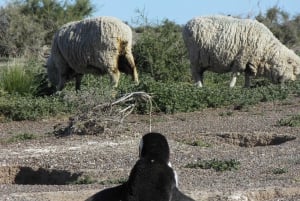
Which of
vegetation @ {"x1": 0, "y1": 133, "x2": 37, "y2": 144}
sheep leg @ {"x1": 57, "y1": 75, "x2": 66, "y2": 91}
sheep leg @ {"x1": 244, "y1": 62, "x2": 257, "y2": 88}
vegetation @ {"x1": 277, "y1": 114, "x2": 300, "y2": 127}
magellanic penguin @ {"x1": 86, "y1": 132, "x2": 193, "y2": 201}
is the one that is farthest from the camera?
sheep leg @ {"x1": 57, "y1": 75, "x2": 66, "y2": 91}

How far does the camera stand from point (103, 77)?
21578 millimetres

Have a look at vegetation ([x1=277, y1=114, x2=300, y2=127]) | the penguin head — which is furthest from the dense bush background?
the penguin head

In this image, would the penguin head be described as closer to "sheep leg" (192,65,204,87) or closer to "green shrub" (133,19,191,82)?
"sheep leg" (192,65,204,87)

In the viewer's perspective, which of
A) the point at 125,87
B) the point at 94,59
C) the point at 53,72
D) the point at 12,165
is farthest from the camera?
the point at 53,72

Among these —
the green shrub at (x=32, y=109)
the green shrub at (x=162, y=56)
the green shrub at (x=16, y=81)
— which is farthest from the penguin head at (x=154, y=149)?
the green shrub at (x=162, y=56)

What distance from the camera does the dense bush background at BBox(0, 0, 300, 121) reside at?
1695 cm

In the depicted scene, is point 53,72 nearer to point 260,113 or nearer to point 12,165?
point 260,113

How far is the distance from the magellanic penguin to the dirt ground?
3.26 m

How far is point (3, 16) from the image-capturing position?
3581 cm

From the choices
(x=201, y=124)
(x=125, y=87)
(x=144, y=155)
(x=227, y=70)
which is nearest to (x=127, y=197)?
(x=144, y=155)

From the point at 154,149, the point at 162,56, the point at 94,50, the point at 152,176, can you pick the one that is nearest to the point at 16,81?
the point at 94,50

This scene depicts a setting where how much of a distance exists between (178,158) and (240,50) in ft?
32.5

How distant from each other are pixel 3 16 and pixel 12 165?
1013 inches

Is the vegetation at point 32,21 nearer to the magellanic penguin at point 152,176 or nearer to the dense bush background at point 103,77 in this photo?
the dense bush background at point 103,77
